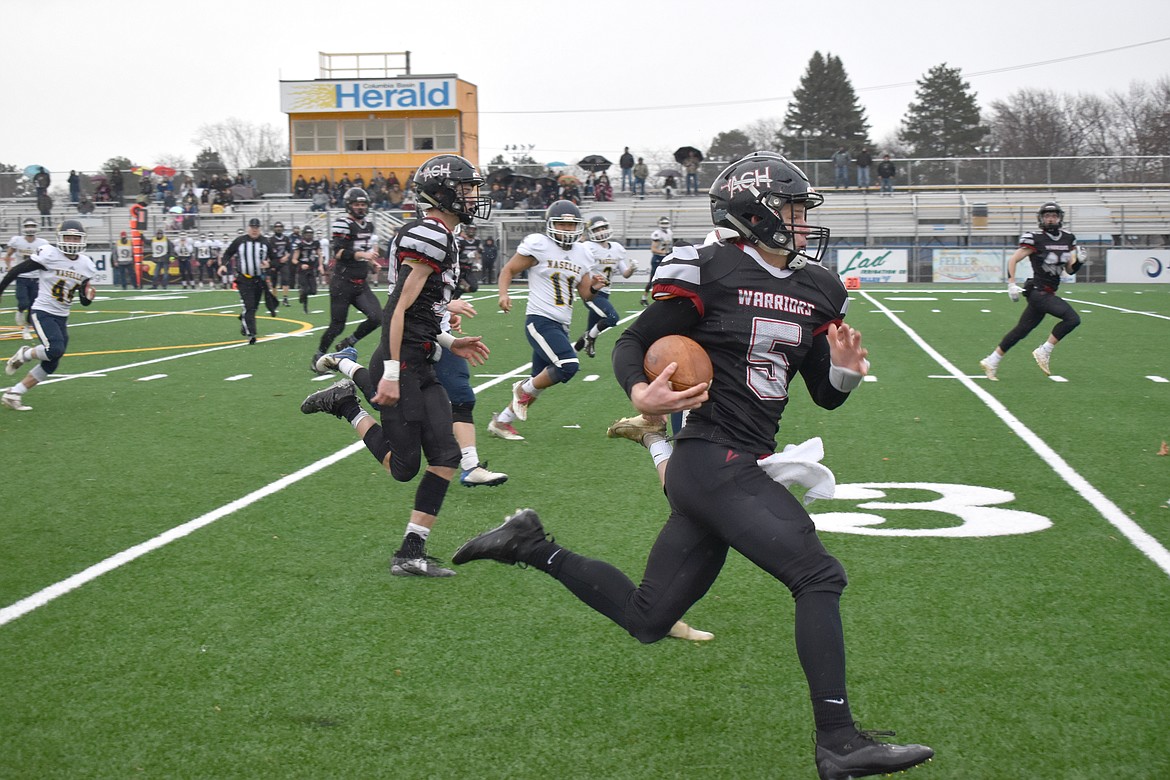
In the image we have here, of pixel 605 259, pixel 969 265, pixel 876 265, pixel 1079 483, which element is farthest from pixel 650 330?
pixel 969 265

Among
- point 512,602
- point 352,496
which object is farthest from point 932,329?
point 512,602

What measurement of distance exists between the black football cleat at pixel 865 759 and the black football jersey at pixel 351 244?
1179cm

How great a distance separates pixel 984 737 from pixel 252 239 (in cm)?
1667

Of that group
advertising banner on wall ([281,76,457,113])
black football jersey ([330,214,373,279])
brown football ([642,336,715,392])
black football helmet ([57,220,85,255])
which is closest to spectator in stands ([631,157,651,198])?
advertising banner on wall ([281,76,457,113])

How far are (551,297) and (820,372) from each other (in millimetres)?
6076

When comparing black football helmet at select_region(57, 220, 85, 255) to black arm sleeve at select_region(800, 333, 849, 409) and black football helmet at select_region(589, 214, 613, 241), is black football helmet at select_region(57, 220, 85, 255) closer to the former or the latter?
black football helmet at select_region(589, 214, 613, 241)

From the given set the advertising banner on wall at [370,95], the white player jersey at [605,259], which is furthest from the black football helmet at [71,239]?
the advertising banner on wall at [370,95]

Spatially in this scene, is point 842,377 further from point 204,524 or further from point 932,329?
point 932,329

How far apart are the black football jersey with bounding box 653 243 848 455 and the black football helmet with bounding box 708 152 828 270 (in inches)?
3.4

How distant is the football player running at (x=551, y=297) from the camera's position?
975 cm

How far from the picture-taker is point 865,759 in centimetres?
314

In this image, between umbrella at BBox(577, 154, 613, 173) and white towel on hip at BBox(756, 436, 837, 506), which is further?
umbrella at BBox(577, 154, 613, 173)

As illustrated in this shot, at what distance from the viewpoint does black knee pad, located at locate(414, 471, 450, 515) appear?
18.8 ft

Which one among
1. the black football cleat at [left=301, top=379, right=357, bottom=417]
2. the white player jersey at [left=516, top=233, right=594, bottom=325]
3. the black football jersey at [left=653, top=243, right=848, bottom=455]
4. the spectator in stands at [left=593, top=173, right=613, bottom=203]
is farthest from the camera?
the spectator in stands at [left=593, top=173, right=613, bottom=203]
